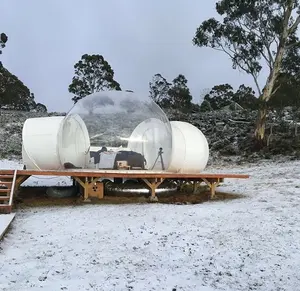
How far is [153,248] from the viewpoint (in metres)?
6.33

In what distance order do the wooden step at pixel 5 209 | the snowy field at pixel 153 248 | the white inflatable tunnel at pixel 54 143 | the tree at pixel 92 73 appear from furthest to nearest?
the tree at pixel 92 73 → the white inflatable tunnel at pixel 54 143 → the wooden step at pixel 5 209 → the snowy field at pixel 153 248

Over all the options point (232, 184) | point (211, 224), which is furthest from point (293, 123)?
point (211, 224)

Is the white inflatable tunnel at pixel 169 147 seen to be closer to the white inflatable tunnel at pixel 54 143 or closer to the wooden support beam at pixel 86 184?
the white inflatable tunnel at pixel 54 143

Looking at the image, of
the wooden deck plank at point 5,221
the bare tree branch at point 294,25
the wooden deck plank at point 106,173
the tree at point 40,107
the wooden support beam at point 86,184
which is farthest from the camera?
the tree at point 40,107

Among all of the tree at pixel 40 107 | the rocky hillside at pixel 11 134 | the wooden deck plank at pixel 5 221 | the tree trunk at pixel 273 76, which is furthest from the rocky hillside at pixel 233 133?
the tree at pixel 40 107

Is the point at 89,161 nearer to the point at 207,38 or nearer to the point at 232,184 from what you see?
the point at 232,184

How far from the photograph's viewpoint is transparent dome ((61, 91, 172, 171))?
10.8m

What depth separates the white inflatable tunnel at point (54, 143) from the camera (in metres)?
10.6

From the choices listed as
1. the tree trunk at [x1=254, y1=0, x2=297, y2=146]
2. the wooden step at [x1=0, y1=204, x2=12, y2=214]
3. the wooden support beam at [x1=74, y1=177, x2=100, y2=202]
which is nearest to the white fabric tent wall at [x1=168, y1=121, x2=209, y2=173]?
the wooden support beam at [x1=74, y1=177, x2=100, y2=202]

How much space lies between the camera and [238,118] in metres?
31.1

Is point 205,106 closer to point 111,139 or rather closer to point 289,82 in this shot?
point 289,82

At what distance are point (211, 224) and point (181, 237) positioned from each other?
106 centimetres

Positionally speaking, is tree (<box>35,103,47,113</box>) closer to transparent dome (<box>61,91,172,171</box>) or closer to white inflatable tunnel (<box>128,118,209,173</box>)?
transparent dome (<box>61,91,172,171</box>)

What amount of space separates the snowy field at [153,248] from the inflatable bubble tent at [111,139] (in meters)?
1.78
